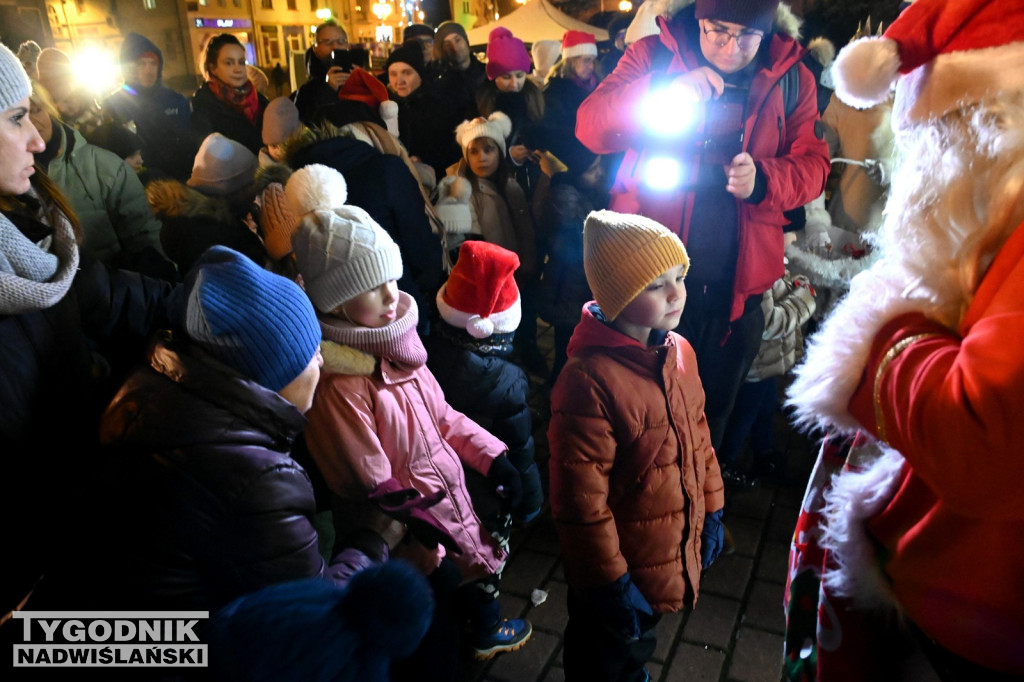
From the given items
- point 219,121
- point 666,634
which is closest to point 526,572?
point 666,634

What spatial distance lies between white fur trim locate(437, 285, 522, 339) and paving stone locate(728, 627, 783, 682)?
5.33 feet

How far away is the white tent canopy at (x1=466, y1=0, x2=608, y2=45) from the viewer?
38.6 feet

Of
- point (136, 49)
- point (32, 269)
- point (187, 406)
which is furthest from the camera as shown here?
point (136, 49)

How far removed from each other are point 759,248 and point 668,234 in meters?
0.89

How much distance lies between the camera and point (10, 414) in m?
1.68

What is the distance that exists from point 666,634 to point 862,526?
164 centimetres

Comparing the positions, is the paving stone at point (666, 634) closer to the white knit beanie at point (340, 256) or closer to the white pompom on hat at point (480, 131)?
the white knit beanie at point (340, 256)

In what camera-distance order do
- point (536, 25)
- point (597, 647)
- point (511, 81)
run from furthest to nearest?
point (536, 25) < point (511, 81) < point (597, 647)

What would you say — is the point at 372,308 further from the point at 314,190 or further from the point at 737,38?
the point at 737,38

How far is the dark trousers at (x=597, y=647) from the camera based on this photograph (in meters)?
2.10

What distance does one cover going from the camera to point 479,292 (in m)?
2.75

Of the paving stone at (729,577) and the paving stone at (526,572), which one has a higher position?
the paving stone at (729,577)

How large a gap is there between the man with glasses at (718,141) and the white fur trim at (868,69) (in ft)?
4.23

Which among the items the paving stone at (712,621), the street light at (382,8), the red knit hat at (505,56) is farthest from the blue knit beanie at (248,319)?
the street light at (382,8)
